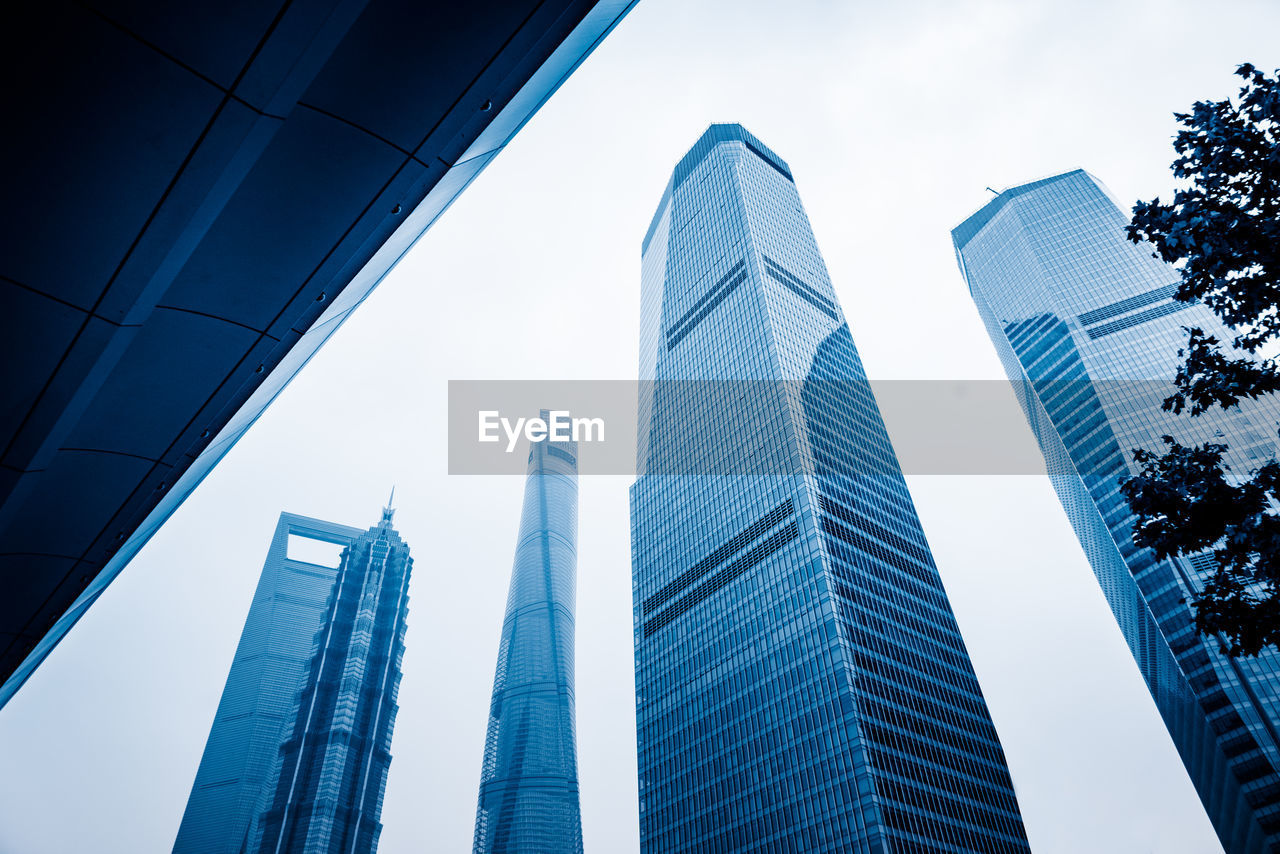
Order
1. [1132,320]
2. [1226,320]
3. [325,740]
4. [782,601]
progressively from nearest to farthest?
[1226,320] < [782,601] < [1132,320] < [325,740]

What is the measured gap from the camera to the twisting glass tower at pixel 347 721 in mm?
142000

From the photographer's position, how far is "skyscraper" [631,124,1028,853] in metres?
80.4

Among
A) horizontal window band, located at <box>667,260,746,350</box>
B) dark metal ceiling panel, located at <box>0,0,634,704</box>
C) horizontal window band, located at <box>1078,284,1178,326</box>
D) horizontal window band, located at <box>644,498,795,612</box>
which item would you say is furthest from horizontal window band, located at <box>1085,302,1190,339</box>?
dark metal ceiling panel, located at <box>0,0,634,704</box>

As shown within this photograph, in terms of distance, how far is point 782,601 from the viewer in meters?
94.1

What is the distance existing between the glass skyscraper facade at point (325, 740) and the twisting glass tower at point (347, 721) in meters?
0.20

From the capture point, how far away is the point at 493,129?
6.20 m

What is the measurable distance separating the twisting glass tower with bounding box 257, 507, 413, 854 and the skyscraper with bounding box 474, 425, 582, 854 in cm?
2705

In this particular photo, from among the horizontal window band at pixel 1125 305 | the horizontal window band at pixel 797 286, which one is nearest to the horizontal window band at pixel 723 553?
the horizontal window band at pixel 797 286

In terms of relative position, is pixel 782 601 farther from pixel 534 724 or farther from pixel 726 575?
pixel 534 724

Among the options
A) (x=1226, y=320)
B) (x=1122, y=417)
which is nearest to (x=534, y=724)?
(x=1122, y=417)

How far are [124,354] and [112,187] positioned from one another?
5.92 feet

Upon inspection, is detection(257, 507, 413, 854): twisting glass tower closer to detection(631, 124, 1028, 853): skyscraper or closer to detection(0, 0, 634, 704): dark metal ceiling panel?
detection(631, 124, 1028, 853): skyscraper

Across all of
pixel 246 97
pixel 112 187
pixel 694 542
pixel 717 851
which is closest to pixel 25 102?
pixel 112 187

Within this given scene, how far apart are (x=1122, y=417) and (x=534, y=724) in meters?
132
